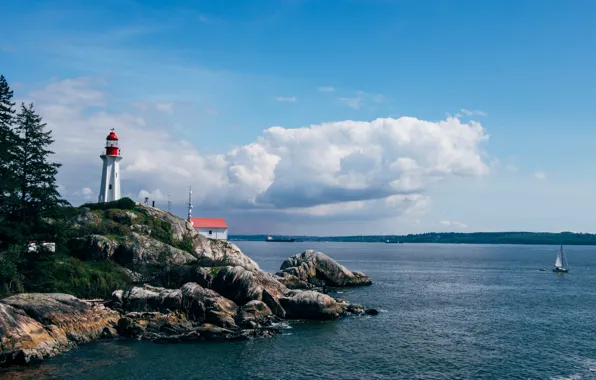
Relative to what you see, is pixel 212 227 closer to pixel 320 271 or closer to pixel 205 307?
pixel 320 271

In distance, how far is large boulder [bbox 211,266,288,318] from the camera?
6016 cm

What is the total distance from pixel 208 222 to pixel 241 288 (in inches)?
2362

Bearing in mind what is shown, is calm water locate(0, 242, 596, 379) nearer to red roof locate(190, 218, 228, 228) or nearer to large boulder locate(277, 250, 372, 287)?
large boulder locate(277, 250, 372, 287)

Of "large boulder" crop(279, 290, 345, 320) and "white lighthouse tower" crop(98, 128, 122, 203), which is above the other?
"white lighthouse tower" crop(98, 128, 122, 203)

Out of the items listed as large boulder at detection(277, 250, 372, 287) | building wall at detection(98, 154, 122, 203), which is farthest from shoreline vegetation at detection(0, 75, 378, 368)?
large boulder at detection(277, 250, 372, 287)

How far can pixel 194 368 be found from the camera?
39250 mm

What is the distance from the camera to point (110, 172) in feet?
293

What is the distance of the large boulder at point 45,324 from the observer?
3966 centimetres

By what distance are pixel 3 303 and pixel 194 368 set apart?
20086 millimetres

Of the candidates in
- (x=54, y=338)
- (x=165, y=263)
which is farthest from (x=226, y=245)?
(x=54, y=338)

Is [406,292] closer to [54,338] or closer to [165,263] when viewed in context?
[165,263]

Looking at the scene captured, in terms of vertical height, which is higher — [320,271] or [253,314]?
[320,271]

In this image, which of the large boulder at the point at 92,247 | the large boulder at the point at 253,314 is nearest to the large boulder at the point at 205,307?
the large boulder at the point at 253,314

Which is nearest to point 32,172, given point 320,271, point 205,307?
point 205,307
